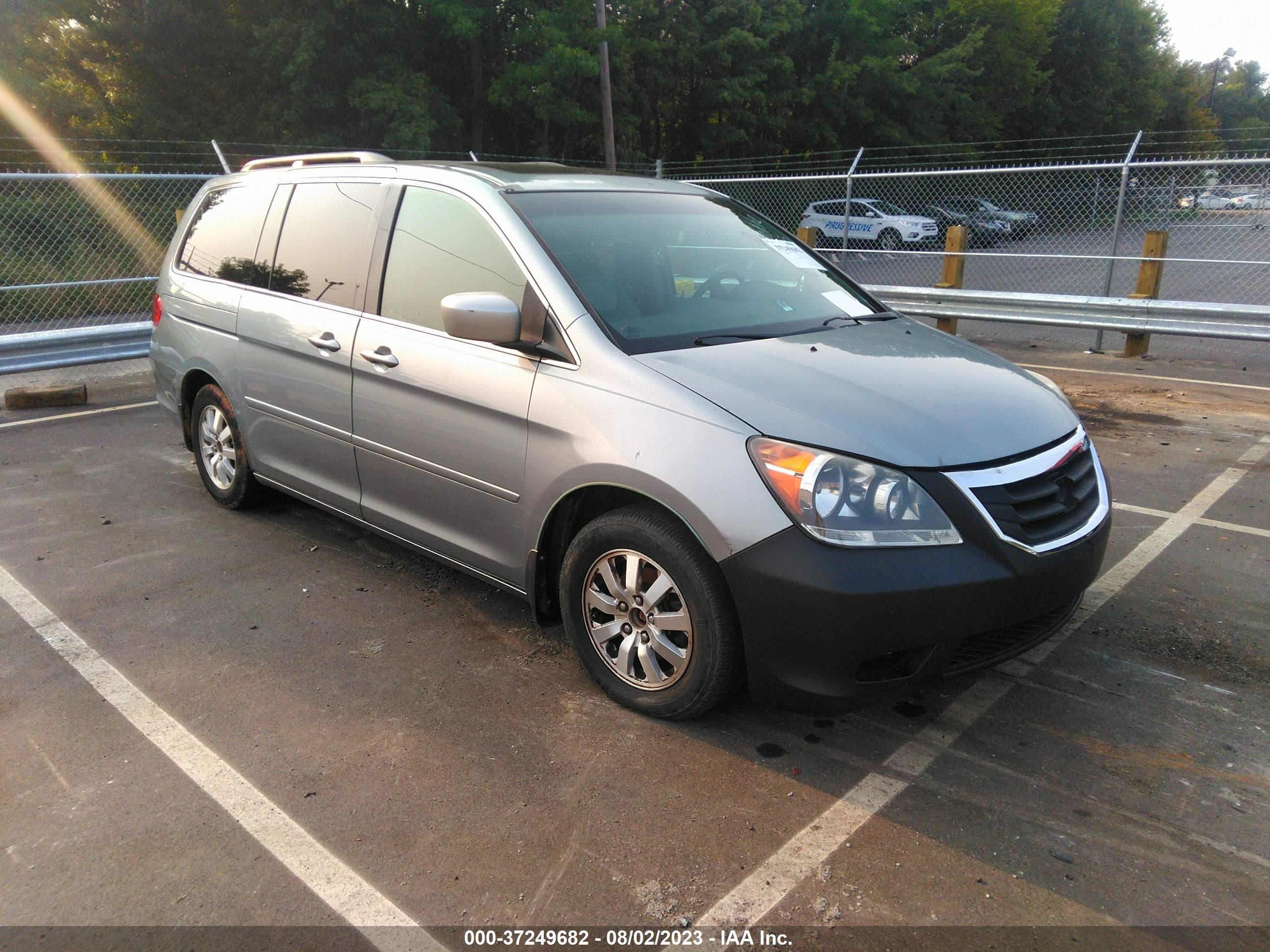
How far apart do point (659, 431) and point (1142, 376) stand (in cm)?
781

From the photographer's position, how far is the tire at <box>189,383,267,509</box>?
503 cm

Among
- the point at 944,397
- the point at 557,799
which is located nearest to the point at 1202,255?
the point at 944,397

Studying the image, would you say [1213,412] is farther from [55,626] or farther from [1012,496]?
[55,626]

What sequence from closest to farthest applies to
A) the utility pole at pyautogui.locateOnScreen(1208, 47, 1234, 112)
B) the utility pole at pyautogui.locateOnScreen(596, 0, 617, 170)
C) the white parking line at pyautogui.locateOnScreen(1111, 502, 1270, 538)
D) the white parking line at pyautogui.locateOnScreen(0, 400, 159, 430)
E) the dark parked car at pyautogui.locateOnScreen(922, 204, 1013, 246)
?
1. the white parking line at pyautogui.locateOnScreen(1111, 502, 1270, 538)
2. the white parking line at pyautogui.locateOnScreen(0, 400, 159, 430)
3. the dark parked car at pyautogui.locateOnScreen(922, 204, 1013, 246)
4. the utility pole at pyautogui.locateOnScreen(596, 0, 617, 170)
5. the utility pole at pyautogui.locateOnScreen(1208, 47, 1234, 112)

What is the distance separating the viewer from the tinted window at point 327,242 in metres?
4.13

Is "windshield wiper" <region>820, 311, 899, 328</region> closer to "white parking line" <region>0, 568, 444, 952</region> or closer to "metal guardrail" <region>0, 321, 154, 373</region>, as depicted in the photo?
"white parking line" <region>0, 568, 444, 952</region>

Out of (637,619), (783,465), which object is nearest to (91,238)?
(637,619)

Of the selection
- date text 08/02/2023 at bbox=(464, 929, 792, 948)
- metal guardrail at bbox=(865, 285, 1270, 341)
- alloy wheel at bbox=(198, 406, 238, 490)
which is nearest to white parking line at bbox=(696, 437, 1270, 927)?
date text 08/02/2023 at bbox=(464, 929, 792, 948)

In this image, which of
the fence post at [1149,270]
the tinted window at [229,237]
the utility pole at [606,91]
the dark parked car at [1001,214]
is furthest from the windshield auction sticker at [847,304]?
the utility pole at [606,91]

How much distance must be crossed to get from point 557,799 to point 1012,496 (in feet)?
5.36

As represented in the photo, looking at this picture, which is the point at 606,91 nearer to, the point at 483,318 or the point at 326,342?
the point at 326,342

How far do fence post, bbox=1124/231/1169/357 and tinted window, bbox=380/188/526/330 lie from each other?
8248 millimetres

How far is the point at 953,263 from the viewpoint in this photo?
1141cm

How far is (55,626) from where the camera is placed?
3.99 m
